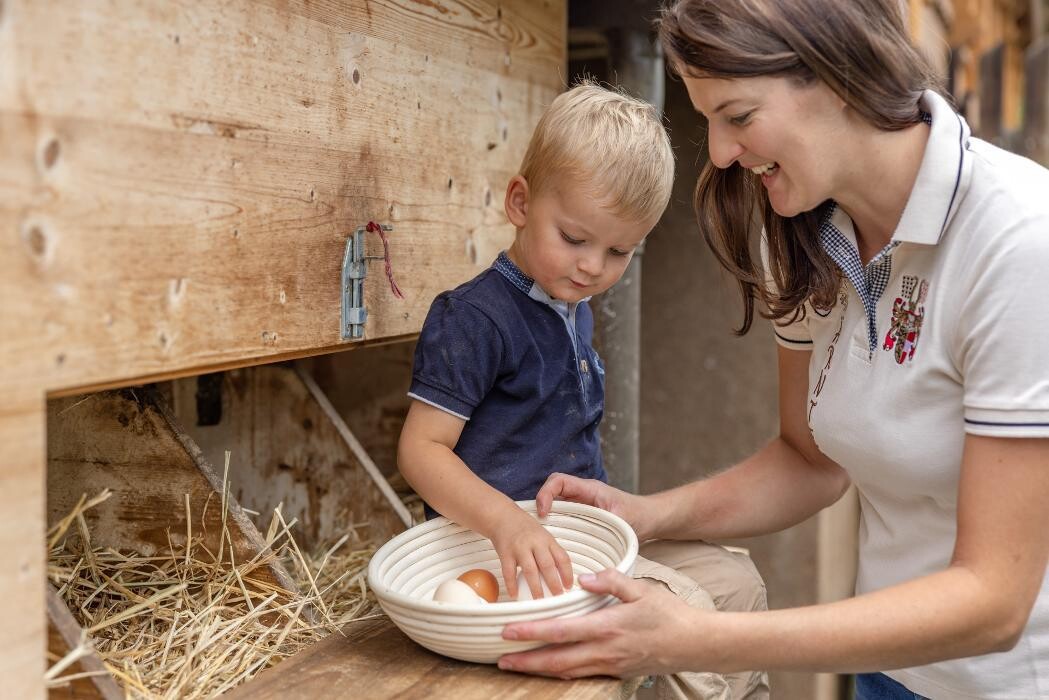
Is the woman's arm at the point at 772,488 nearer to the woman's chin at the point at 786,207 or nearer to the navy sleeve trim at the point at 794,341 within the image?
the navy sleeve trim at the point at 794,341

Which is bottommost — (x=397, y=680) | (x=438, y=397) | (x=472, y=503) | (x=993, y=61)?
(x=397, y=680)

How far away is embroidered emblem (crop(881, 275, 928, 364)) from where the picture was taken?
1.49 meters

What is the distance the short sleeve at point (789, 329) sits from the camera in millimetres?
1851

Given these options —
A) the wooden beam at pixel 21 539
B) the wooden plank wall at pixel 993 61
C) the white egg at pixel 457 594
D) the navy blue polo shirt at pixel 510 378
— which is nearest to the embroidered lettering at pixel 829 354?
the navy blue polo shirt at pixel 510 378

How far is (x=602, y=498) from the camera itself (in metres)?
1.83

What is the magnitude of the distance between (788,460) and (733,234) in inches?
18.0

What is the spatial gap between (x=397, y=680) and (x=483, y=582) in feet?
0.72

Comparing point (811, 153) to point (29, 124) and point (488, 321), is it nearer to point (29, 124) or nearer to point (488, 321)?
point (488, 321)

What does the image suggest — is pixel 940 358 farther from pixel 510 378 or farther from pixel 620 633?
pixel 510 378

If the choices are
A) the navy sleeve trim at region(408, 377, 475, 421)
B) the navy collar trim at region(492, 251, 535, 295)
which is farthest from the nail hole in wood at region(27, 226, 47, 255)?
the navy collar trim at region(492, 251, 535, 295)

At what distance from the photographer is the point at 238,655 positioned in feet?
4.95

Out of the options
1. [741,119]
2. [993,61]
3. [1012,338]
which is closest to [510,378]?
[741,119]

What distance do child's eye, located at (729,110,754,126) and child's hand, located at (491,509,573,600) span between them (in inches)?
25.9

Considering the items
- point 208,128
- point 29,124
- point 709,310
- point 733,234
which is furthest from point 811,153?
point 709,310
